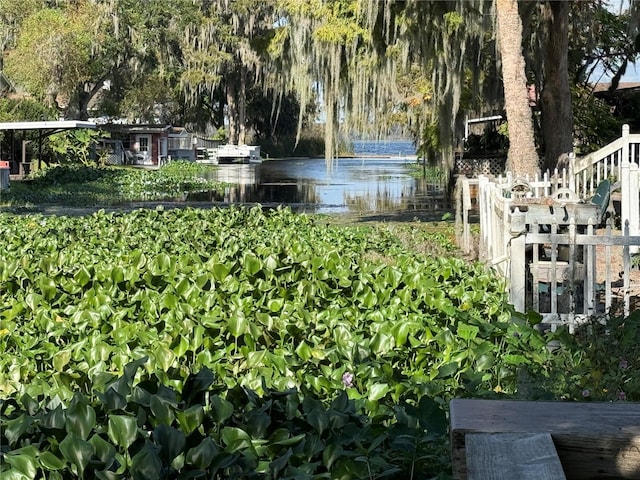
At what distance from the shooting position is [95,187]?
37.1m

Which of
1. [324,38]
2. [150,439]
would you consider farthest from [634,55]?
[150,439]

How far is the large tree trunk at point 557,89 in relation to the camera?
18.3m

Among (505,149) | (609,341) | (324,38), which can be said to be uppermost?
(324,38)

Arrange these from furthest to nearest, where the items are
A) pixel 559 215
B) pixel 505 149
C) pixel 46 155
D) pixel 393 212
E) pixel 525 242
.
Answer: pixel 46 155, pixel 505 149, pixel 393 212, pixel 559 215, pixel 525 242

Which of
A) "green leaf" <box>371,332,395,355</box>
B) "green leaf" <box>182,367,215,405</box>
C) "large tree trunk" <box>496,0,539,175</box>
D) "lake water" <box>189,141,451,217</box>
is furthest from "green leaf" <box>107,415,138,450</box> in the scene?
"lake water" <box>189,141,451,217</box>

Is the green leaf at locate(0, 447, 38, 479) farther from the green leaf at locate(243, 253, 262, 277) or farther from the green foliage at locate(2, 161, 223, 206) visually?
the green foliage at locate(2, 161, 223, 206)

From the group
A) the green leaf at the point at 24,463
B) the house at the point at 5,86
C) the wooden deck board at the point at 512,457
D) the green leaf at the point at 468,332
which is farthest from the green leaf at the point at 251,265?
the house at the point at 5,86

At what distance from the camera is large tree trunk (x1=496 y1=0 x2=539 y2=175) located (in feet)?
48.0

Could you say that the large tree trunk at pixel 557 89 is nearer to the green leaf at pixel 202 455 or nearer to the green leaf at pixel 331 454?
the green leaf at pixel 331 454

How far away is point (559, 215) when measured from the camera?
26.2 feet

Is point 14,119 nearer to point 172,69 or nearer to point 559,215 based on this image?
point 172,69

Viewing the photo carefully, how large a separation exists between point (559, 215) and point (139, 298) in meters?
3.43

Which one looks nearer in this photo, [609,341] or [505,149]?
[609,341]

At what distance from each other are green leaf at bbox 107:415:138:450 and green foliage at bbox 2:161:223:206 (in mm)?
25242
